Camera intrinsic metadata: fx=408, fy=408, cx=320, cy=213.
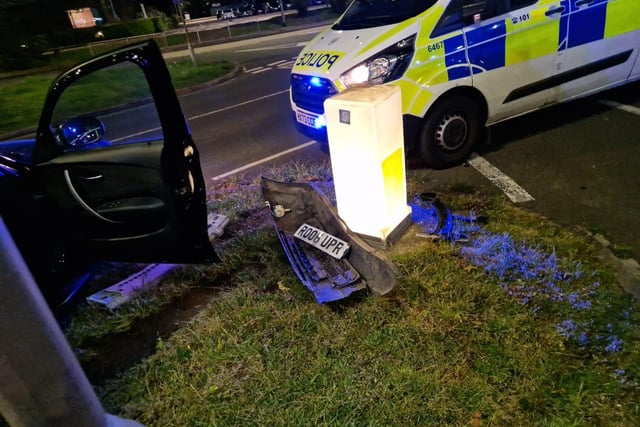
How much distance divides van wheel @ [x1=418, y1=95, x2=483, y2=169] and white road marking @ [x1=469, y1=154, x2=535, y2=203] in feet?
0.52

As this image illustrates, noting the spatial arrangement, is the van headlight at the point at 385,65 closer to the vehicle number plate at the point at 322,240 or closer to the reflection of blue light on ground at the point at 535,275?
the reflection of blue light on ground at the point at 535,275

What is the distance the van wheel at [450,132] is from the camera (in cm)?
387

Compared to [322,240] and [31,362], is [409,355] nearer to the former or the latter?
[322,240]

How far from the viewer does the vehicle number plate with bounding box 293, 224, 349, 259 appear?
2.77 metres

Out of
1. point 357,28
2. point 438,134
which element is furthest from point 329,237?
point 357,28

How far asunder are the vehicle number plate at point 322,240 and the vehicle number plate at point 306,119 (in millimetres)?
1404

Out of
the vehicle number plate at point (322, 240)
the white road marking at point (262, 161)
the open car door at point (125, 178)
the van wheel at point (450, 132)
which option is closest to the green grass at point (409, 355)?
the vehicle number plate at point (322, 240)

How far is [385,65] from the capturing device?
3.60m

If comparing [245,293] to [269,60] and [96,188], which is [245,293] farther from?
[269,60]

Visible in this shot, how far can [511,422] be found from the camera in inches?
71.4

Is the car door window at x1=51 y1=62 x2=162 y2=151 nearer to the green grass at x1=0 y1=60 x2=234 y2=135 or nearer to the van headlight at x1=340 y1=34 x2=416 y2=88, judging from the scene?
the van headlight at x1=340 y1=34 x2=416 y2=88

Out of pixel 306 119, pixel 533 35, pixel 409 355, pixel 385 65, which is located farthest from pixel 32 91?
pixel 409 355

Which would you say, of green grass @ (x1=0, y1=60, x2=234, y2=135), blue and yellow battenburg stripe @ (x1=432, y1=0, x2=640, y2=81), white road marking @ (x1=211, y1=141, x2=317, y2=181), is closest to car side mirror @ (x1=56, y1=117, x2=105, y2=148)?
white road marking @ (x1=211, y1=141, x2=317, y2=181)

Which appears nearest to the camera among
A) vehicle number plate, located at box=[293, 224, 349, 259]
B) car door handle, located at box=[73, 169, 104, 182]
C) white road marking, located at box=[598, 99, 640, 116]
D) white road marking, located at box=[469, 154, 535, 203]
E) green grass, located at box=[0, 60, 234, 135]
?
car door handle, located at box=[73, 169, 104, 182]
